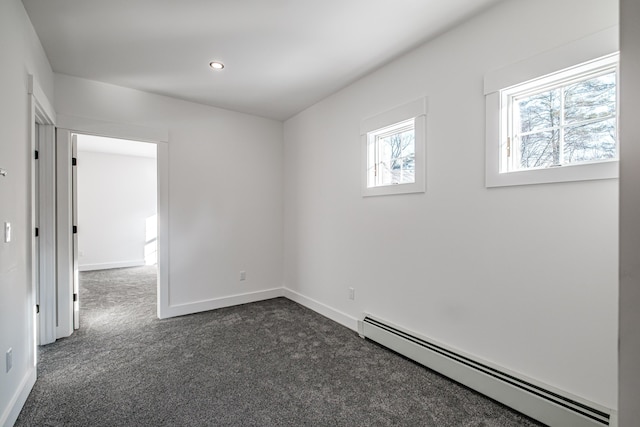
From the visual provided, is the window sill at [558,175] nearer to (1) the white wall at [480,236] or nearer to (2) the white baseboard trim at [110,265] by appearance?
(1) the white wall at [480,236]

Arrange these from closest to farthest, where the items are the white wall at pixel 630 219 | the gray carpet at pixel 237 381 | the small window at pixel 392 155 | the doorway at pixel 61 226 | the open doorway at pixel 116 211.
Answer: the white wall at pixel 630 219
the gray carpet at pixel 237 381
the small window at pixel 392 155
the doorway at pixel 61 226
the open doorway at pixel 116 211

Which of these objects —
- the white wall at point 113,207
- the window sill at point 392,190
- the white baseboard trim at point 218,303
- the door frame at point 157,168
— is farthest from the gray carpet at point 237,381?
the white wall at point 113,207

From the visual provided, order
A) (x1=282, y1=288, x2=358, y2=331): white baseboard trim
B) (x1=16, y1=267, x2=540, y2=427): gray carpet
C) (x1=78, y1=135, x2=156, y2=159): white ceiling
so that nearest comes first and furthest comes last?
(x1=16, y1=267, x2=540, y2=427): gray carpet
(x1=282, y1=288, x2=358, y2=331): white baseboard trim
(x1=78, y1=135, x2=156, y2=159): white ceiling

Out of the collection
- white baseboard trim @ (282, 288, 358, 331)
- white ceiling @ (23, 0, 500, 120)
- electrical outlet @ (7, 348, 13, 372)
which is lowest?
white baseboard trim @ (282, 288, 358, 331)

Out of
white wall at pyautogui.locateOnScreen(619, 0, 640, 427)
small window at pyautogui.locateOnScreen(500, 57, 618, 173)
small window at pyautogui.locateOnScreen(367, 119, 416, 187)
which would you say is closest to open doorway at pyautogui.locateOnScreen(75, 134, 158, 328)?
small window at pyautogui.locateOnScreen(367, 119, 416, 187)

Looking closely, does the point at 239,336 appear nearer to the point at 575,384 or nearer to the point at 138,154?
the point at 575,384

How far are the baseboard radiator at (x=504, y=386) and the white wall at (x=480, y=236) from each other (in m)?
0.07

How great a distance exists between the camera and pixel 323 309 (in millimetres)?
3621

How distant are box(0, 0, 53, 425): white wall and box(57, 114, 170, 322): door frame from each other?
31.5 inches

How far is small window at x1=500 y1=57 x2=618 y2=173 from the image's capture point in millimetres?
1647

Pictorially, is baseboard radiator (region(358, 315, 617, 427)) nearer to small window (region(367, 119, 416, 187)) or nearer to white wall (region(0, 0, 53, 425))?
small window (region(367, 119, 416, 187))

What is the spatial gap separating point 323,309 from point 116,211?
19.0 ft

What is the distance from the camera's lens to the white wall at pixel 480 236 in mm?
1639

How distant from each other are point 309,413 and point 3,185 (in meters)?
2.26
